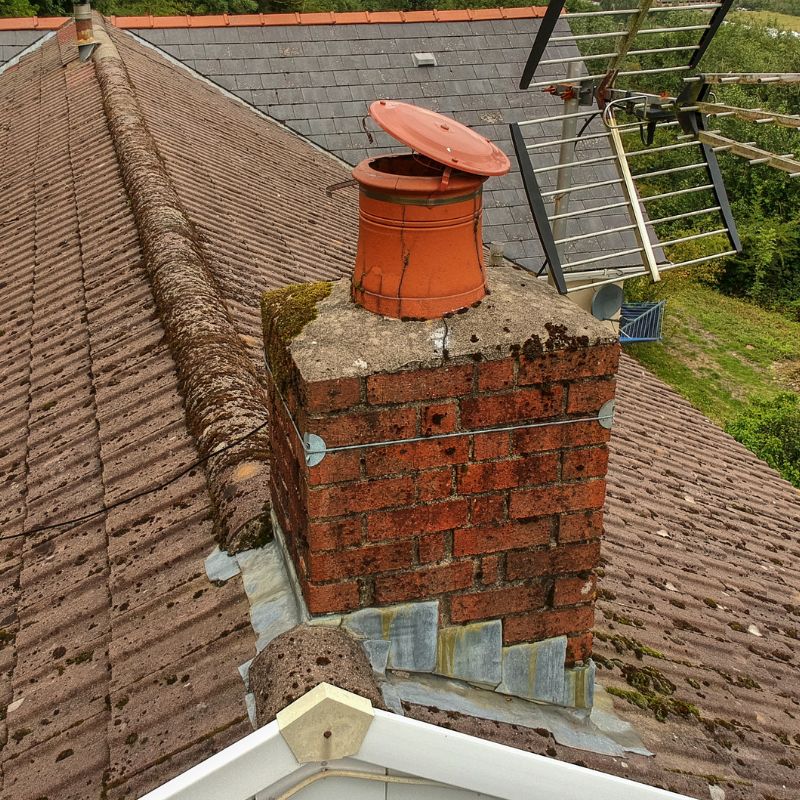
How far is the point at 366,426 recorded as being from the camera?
1.84m

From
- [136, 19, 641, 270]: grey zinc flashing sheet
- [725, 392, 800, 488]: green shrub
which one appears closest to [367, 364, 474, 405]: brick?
[136, 19, 641, 270]: grey zinc flashing sheet

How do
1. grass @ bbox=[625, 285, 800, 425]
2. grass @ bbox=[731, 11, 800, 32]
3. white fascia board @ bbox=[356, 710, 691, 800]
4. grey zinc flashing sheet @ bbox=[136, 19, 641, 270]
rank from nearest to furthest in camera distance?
white fascia board @ bbox=[356, 710, 691, 800] → grey zinc flashing sheet @ bbox=[136, 19, 641, 270] → grass @ bbox=[625, 285, 800, 425] → grass @ bbox=[731, 11, 800, 32]

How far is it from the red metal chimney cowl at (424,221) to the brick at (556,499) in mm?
489

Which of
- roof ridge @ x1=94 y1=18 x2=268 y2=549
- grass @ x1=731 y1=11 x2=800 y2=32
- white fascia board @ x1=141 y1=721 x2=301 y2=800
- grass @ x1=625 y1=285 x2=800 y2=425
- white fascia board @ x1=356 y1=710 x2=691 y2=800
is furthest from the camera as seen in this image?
grass @ x1=731 y1=11 x2=800 y2=32

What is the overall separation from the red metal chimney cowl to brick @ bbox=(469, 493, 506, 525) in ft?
1.49

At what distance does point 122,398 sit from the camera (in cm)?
343

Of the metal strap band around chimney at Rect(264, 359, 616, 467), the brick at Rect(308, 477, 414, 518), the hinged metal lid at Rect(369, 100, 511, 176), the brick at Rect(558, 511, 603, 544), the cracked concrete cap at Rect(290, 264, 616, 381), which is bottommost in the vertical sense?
the brick at Rect(558, 511, 603, 544)

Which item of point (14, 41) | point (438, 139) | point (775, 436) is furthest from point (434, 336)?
point (14, 41)

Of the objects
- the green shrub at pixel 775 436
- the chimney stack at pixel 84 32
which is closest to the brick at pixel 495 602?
the green shrub at pixel 775 436

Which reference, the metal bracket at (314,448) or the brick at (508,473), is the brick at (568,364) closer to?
the brick at (508,473)

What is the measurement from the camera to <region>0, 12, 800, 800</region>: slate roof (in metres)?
2.12

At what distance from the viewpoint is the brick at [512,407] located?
1.90 metres

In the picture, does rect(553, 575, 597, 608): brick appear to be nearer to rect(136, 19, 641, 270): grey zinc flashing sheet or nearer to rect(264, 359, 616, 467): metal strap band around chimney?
rect(264, 359, 616, 467): metal strap band around chimney

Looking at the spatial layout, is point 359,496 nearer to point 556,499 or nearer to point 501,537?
point 501,537
